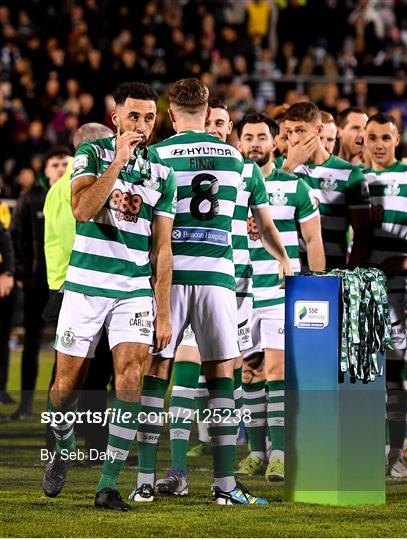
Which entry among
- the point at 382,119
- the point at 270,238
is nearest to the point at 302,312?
the point at 270,238

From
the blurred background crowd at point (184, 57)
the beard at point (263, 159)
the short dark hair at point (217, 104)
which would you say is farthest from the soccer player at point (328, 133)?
the blurred background crowd at point (184, 57)

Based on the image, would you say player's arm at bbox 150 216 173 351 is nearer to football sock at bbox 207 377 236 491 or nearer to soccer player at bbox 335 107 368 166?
football sock at bbox 207 377 236 491

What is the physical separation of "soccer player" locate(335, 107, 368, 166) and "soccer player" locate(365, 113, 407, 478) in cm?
85

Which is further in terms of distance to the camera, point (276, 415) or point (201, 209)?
point (276, 415)

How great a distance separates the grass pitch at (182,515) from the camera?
22.6ft

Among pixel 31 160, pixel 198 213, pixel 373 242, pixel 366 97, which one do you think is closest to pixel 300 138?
pixel 373 242

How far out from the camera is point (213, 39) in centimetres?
2369

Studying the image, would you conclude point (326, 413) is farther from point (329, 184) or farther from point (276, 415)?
point (329, 184)

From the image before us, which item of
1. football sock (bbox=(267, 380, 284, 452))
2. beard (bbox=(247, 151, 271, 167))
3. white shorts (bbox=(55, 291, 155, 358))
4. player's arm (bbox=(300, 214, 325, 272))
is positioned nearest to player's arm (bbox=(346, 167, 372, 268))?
player's arm (bbox=(300, 214, 325, 272))

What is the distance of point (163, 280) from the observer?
24.9 feet

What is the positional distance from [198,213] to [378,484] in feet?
5.92

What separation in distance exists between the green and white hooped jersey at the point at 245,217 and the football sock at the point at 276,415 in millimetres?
668

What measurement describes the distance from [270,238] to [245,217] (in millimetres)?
767

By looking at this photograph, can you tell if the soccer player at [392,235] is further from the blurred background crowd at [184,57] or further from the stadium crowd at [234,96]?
the blurred background crowd at [184,57]
